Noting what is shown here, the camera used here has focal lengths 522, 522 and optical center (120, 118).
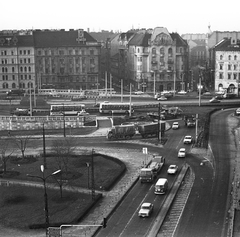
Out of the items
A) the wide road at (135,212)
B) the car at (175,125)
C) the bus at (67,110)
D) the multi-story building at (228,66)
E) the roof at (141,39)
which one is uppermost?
the roof at (141,39)

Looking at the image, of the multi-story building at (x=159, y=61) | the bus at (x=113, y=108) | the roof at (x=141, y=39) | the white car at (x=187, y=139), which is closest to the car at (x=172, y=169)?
the white car at (x=187, y=139)

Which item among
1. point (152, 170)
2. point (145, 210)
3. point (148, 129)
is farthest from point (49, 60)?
point (145, 210)

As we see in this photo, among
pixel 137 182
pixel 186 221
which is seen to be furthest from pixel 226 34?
pixel 186 221

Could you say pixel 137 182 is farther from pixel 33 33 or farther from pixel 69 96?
pixel 33 33

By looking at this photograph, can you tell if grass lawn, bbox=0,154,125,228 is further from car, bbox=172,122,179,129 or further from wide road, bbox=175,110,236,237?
car, bbox=172,122,179,129

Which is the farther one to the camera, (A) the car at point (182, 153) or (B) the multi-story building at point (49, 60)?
(B) the multi-story building at point (49, 60)

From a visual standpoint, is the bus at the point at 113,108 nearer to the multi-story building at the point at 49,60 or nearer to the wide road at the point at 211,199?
the wide road at the point at 211,199
